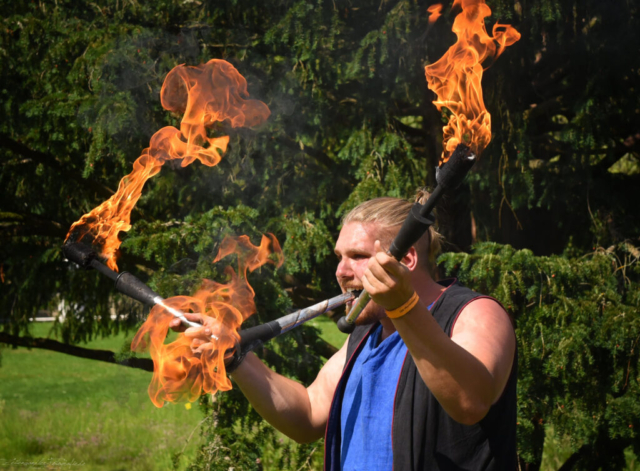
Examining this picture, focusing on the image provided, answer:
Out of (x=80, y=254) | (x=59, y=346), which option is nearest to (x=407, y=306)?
(x=80, y=254)

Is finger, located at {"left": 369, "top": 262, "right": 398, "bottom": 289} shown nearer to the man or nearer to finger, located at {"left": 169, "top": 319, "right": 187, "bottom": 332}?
the man

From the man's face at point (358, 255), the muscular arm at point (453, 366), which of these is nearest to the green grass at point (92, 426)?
the man's face at point (358, 255)

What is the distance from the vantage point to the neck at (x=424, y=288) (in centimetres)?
203

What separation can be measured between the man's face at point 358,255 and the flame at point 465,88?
384 mm

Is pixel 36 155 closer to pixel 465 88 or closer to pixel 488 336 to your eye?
pixel 465 88

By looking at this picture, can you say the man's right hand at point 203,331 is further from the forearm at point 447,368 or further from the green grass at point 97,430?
the green grass at point 97,430

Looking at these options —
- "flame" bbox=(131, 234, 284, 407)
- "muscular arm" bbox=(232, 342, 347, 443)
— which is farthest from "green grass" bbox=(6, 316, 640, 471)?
"flame" bbox=(131, 234, 284, 407)

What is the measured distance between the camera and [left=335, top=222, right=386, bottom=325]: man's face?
6.73 ft

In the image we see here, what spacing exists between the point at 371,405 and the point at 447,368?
49cm

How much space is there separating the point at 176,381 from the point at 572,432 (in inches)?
100

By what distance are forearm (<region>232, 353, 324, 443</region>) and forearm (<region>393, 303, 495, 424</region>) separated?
88cm

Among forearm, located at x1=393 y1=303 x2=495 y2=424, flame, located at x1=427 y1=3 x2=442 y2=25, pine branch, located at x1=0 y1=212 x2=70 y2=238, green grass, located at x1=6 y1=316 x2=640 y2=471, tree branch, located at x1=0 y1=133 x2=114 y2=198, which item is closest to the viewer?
forearm, located at x1=393 y1=303 x2=495 y2=424

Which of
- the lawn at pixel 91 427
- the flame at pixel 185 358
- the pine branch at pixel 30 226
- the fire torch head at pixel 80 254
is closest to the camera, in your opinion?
the flame at pixel 185 358

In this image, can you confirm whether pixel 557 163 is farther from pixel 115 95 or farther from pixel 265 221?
pixel 115 95
